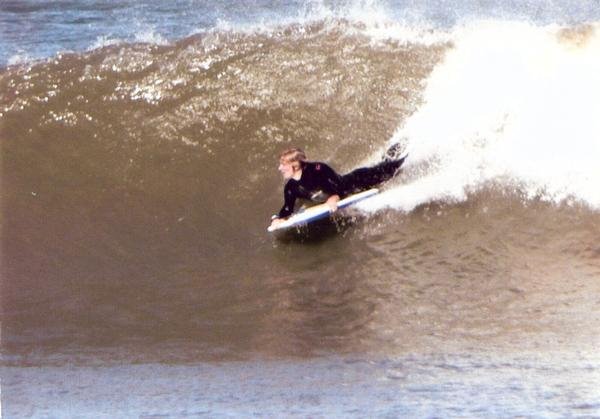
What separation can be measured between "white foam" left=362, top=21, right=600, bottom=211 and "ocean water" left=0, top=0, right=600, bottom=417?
3 centimetres

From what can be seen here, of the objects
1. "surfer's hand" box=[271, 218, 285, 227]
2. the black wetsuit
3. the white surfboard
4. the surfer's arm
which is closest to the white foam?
the black wetsuit

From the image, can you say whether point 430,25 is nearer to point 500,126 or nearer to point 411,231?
point 500,126

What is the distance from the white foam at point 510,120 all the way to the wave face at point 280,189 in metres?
0.02

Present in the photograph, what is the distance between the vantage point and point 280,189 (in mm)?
10898

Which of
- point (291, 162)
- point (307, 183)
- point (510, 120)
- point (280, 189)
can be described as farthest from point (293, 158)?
point (510, 120)

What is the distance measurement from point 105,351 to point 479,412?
2.88 metres

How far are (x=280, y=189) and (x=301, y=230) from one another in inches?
49.2

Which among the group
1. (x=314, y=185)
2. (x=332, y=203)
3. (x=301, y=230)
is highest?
(x=314, y=185)

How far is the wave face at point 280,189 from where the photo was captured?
7871mm

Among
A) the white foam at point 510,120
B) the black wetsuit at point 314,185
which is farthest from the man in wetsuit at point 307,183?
the white foam at point 510,120

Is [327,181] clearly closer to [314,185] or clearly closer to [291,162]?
[314,185]

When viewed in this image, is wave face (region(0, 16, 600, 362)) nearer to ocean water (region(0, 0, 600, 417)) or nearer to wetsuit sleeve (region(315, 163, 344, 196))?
ocean water (region(0, 0, 600, 417))

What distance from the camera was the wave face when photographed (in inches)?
310

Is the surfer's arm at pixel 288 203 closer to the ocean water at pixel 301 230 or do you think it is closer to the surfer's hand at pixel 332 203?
the ocean water at pixel 301 230
